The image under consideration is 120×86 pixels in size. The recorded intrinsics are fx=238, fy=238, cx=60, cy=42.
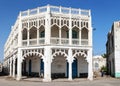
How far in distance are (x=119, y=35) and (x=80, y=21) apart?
669 centimetres

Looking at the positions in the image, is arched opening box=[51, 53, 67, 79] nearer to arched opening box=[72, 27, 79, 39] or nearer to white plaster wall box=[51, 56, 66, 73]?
white plaster wall box=[51, 56, 66, 73]

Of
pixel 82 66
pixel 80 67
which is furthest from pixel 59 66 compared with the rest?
pixel 82 66

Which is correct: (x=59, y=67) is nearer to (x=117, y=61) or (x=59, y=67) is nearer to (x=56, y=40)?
(x=56, y=40)

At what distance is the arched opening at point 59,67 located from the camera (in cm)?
3195

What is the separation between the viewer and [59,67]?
1272 inches

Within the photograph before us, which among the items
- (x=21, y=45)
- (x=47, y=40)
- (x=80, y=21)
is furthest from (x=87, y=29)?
(x=21, y=45)

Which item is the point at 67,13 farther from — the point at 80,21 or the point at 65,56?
the point at 65,56

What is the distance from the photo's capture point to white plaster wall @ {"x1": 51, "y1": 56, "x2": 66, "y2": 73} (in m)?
32.0

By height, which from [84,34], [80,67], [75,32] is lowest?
[80,67]

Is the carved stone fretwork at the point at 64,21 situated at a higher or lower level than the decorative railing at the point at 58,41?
higher

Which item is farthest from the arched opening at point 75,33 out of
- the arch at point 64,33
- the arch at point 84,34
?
the arch at point 84,34

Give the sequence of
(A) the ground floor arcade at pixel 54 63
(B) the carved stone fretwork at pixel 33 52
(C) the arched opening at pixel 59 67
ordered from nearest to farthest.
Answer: (A) the ground floor arcade at pixel 54 63, (B) the carved stone fretwork at pixel 33 52, (C) the arched opening at pixel 59 67

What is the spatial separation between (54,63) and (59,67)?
2.97ft

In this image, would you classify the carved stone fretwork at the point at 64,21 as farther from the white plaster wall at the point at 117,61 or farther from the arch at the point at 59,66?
the white plaster wall at the point at 117,61
